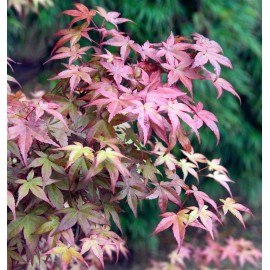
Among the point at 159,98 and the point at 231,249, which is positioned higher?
the point at 159,98

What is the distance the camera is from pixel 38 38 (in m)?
3.62

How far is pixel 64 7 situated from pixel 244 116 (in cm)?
163

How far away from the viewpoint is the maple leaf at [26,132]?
4.16ft

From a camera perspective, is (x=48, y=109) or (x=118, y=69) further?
(x=118, y=69)

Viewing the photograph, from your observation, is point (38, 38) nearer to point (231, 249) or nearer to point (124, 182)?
point (231, 249)

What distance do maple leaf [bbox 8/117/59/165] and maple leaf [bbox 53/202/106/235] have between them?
Answer: 203 millimetres

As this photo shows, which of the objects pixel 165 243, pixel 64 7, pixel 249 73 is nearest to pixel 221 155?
pixel 249 73

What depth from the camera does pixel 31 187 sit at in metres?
1.35

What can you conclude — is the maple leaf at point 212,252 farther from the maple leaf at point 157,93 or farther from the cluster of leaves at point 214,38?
the maple leaf at point 157,93

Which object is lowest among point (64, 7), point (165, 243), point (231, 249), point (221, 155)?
point (165, 243)

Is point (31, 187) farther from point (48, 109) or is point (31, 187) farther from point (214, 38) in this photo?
point (214, 38)

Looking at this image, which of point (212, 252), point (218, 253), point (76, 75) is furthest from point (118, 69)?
point (218, 253)

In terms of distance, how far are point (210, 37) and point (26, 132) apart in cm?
253
